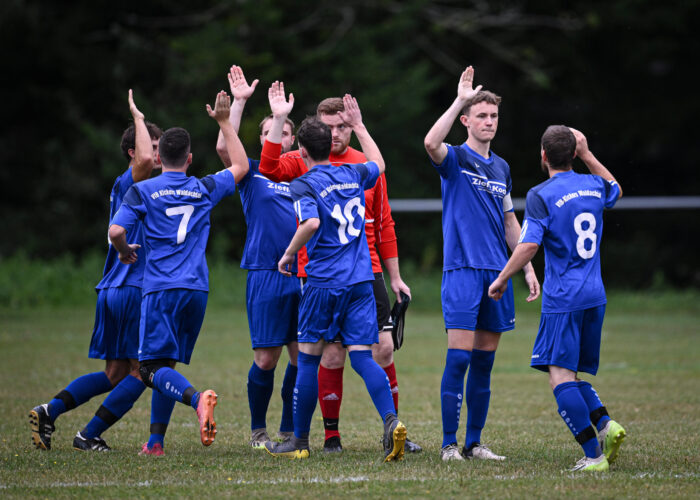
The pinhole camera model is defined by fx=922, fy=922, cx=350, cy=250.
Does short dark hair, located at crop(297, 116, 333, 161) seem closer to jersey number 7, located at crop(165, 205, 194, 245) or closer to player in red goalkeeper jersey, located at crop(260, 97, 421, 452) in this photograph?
player in red goalkeeper jersey, located at crop(260, 97, 421, 452)

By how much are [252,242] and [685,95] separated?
2741cm

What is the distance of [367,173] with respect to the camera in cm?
614

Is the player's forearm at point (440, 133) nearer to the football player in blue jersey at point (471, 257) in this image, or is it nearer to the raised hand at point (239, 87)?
the football player in blue jersey at point (471, 257)

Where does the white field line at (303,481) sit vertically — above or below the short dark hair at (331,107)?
below

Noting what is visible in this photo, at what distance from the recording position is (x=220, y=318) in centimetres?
1934

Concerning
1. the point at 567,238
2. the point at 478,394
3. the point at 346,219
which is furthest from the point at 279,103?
the point at 478,394

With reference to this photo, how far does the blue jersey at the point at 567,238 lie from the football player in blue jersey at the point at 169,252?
2.13m

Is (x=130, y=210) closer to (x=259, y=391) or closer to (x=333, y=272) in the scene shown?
(x=333, y=272)

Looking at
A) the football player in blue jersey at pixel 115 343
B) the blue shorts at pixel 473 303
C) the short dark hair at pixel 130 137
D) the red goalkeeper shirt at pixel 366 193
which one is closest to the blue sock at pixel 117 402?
the football player in blue jersey at pixel 115 343

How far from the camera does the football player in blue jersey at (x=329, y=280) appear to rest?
5.91 metres

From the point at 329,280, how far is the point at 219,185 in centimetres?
103

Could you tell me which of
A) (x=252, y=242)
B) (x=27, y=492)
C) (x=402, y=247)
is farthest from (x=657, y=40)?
(x=27, y=492)

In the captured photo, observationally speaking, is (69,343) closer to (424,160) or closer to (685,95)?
(424,160)

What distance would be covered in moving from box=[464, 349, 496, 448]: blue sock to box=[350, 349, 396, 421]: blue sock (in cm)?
63
